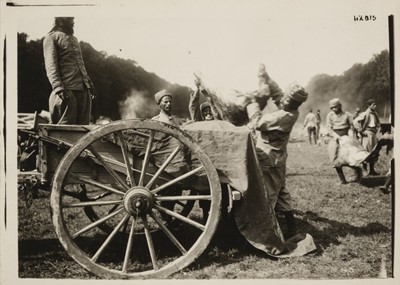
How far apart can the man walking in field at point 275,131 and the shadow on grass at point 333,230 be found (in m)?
0.68

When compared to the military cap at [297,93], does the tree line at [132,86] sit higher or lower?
higher

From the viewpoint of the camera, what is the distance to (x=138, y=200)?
3.11 m

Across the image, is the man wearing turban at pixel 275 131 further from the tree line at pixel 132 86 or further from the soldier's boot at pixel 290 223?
the tree line at pixel 132 86

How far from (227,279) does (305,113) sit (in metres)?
13.2

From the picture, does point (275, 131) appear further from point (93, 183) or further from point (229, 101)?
point (93, 183)

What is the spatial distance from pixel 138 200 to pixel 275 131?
159 centimetres

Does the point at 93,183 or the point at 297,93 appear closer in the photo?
the point at 93,183

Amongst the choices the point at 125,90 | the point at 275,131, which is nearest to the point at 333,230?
the point at 275,131

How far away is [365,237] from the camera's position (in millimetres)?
4105

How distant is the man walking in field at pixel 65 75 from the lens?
12.9 ft

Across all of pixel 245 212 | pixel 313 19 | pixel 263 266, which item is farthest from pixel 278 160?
pixel 313 19

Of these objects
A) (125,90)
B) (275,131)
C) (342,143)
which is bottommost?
(342,143)

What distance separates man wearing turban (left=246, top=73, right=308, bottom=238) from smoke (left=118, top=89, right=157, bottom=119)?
29.6 feet

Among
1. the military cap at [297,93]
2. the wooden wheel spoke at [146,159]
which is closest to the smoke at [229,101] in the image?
the military cap at [297,93]
